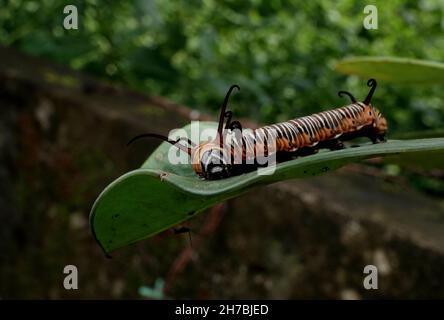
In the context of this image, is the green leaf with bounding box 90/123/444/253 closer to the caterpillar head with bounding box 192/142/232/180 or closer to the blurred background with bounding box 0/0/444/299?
the caterpillar head with bounding box 192/142/232/180

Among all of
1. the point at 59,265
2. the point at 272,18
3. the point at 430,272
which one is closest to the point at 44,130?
the point at 59,265

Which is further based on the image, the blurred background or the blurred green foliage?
the blurred green foliage

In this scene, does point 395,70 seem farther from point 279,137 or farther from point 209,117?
point 209,117

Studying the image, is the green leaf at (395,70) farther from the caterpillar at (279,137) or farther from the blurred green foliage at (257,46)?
the blurred green foliage at (257,46)

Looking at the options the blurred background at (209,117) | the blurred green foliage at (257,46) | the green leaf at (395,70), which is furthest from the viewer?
the blurred green foliage at (257,46)

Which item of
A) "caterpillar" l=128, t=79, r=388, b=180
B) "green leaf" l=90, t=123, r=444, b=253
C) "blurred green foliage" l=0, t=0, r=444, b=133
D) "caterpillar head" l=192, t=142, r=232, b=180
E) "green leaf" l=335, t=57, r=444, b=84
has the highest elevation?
"blurred green foliage" l=0, t=0, r=444, b=133

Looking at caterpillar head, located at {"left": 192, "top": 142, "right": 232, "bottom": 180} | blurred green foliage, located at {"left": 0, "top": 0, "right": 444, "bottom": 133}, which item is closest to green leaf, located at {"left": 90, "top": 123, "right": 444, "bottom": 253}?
caterpillar head, located at {"left": 192, "top": 142, "right": 232, "bottom": 180}

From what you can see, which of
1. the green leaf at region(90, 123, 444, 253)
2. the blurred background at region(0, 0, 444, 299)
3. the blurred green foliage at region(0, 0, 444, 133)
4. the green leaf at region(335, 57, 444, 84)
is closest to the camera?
the green leaf at region(90, 123, 444, 253)

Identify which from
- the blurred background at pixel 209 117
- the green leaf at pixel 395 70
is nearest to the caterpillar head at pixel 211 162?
the green leaf at pixel 395 70
